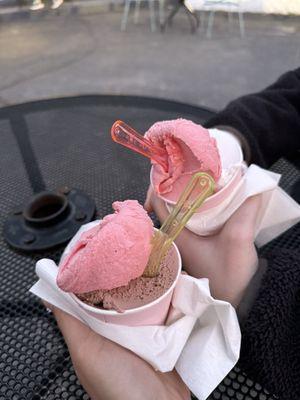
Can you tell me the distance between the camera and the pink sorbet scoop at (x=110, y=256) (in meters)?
0.59

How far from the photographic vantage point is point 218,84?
3078mm

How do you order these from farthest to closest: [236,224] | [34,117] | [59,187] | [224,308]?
[34,117]
[59,187]
[236,224]
[224,308]

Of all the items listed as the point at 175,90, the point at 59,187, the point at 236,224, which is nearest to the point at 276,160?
the point at 236,224

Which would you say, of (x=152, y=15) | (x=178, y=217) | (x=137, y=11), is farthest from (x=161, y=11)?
(x=178, y=217)

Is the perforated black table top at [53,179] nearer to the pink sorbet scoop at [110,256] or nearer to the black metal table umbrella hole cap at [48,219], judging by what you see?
the black metal table umbrella hole cap at [48,219]

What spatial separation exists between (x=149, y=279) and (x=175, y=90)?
2506mm

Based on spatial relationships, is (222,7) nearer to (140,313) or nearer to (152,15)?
(152,15)

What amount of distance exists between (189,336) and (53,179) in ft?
2.12

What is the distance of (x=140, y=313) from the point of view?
62 cm

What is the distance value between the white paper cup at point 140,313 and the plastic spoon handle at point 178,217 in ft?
0.16

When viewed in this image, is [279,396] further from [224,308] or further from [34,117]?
[34,117]

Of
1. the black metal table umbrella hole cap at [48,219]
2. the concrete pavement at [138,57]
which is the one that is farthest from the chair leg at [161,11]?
the black metal table umbrella hole cap at [48,219]

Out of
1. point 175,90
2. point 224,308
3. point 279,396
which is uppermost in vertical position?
point 224,308

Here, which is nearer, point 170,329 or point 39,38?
point 170,329
